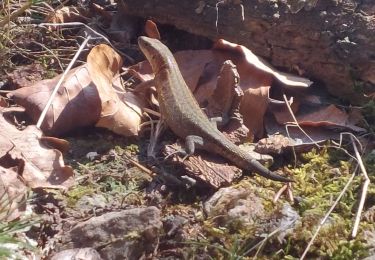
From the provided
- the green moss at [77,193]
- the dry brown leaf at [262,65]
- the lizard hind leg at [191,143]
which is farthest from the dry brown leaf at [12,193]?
the dry brown leaf at [262,65]

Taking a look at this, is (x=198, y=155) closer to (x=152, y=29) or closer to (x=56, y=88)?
(x=56, y=88)

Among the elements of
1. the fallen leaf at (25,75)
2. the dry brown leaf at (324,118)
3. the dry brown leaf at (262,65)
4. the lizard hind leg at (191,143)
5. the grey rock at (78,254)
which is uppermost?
the dry brown leaf at (262,65)

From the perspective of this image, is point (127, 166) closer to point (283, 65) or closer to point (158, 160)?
point (158, 160)

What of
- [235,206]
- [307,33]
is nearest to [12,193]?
[235,206]

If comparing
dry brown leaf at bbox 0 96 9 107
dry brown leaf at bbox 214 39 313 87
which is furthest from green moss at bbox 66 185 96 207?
dry brown leaf at bbox 214 39 313 87

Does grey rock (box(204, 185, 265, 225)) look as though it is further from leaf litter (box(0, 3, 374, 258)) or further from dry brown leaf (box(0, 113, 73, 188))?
dry brown leaf (box(0, 113, 73, 188))

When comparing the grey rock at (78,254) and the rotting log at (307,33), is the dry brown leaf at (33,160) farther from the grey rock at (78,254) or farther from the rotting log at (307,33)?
the rotting log at (307,33)
